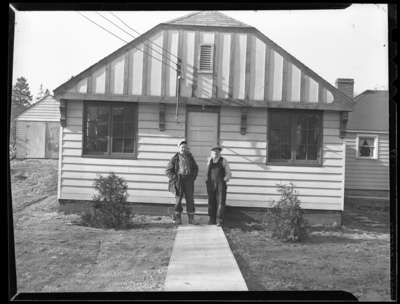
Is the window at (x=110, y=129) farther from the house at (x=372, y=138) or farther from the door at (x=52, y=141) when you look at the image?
the house at (x=372, y=138)

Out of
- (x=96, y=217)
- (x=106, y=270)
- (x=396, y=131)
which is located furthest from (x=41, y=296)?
(x=396, y=131)

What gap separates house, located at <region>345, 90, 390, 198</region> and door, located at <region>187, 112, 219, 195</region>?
4.24 ft

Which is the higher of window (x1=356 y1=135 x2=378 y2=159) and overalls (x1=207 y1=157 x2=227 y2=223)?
window (x1=356 y1=135 x2=378 y2=159)

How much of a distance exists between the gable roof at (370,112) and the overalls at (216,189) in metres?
1.32

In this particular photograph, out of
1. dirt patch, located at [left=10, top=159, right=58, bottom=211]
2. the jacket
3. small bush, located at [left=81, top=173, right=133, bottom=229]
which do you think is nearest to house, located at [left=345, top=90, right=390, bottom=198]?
the jacket

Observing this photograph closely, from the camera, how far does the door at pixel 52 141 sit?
3.49 metres

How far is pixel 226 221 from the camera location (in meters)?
4.18

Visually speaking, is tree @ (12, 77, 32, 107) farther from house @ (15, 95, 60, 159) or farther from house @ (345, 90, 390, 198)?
house @ (345, 90, 390, 198)

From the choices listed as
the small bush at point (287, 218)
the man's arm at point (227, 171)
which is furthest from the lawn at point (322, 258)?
the man's arm at point (227, 171)

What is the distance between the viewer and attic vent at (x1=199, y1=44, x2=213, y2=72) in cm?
362

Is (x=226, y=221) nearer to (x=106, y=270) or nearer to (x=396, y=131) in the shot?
(x=106, y=270)

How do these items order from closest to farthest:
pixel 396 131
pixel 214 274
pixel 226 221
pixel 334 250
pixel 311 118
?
pixel 396 131 → pixel 214 274 → pixel 334 250 → pixel 311 118 → pixel 226 221

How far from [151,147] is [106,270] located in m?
1.18

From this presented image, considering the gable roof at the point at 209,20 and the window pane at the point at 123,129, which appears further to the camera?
the window pane at the point at 123,129
